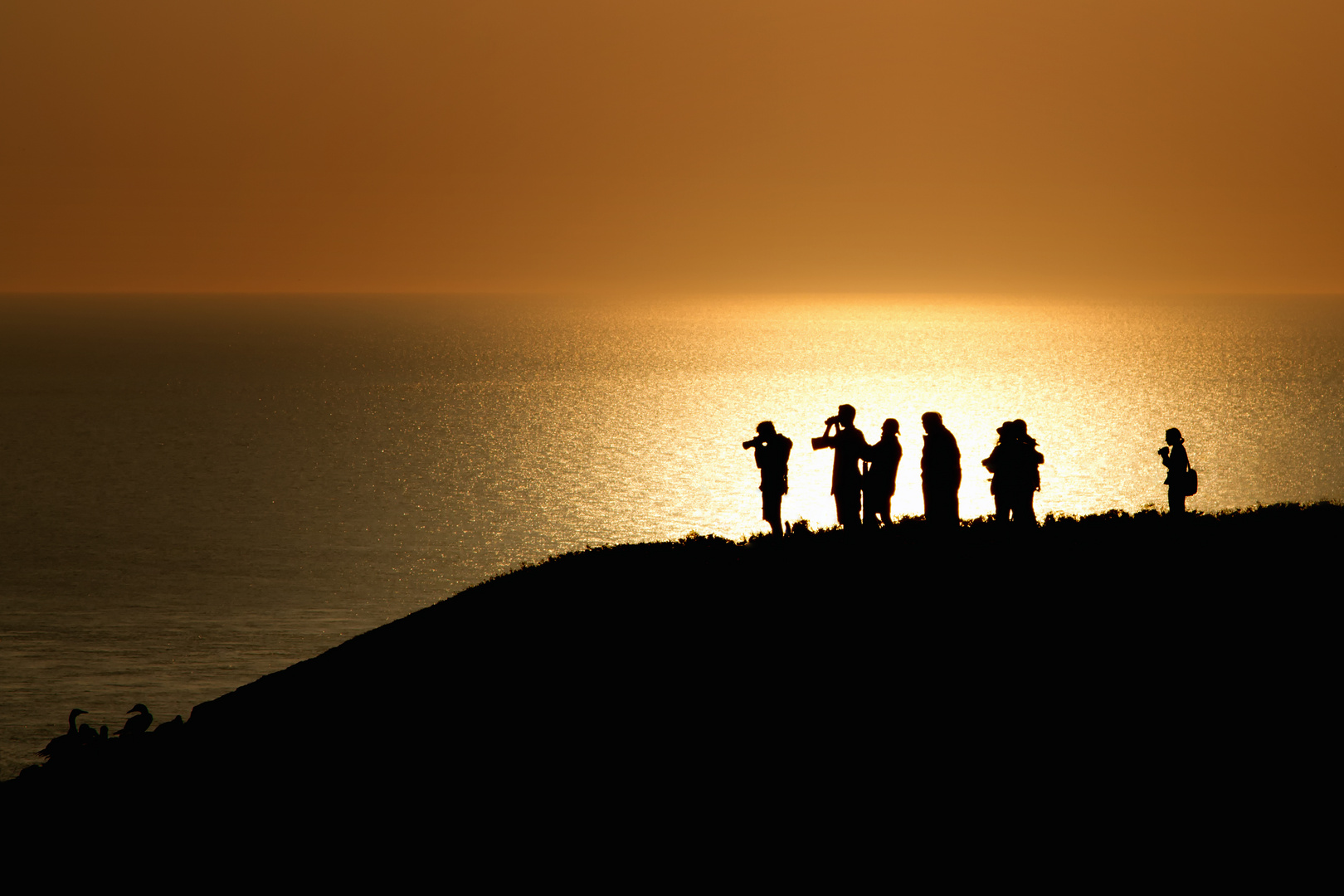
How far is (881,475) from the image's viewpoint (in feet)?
71.8

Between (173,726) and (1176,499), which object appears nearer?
(1176,499)

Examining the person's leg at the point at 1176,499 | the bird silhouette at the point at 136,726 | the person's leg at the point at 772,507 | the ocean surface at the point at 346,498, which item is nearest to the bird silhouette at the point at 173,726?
the bird silhouette at the point at 136,726

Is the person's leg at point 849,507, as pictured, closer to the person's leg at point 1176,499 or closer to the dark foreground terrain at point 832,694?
the dark foreground terrain at point 832,694

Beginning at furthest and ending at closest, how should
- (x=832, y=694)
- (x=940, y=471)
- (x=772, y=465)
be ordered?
(x=772, y=465) < (x=940, y=471) < (x=832, y=694)

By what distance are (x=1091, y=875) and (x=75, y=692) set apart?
2250 inches

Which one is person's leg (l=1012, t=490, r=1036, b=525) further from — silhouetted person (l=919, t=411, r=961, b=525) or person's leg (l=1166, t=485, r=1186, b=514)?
person's leg (l=1166, t=485, r=1186, b=514)

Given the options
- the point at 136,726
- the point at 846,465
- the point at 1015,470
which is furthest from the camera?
the point at 136,726

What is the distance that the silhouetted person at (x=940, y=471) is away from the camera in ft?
70.3

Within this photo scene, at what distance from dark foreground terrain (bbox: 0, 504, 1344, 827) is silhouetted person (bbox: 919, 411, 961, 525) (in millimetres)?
501

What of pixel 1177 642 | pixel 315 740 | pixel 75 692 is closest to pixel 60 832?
A: pixel 315 740

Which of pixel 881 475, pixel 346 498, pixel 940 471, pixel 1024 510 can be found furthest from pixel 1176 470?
pixel 346 498

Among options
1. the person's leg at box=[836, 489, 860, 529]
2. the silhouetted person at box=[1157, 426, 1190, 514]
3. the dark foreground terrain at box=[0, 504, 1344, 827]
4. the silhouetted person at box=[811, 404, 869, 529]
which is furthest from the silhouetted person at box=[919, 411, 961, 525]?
the silhouetted person at box=[1157, 426, 1190, 514]

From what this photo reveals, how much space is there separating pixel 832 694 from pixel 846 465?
19.6ft

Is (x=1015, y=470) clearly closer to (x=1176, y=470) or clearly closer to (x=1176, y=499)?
(x=1176, y=470)
